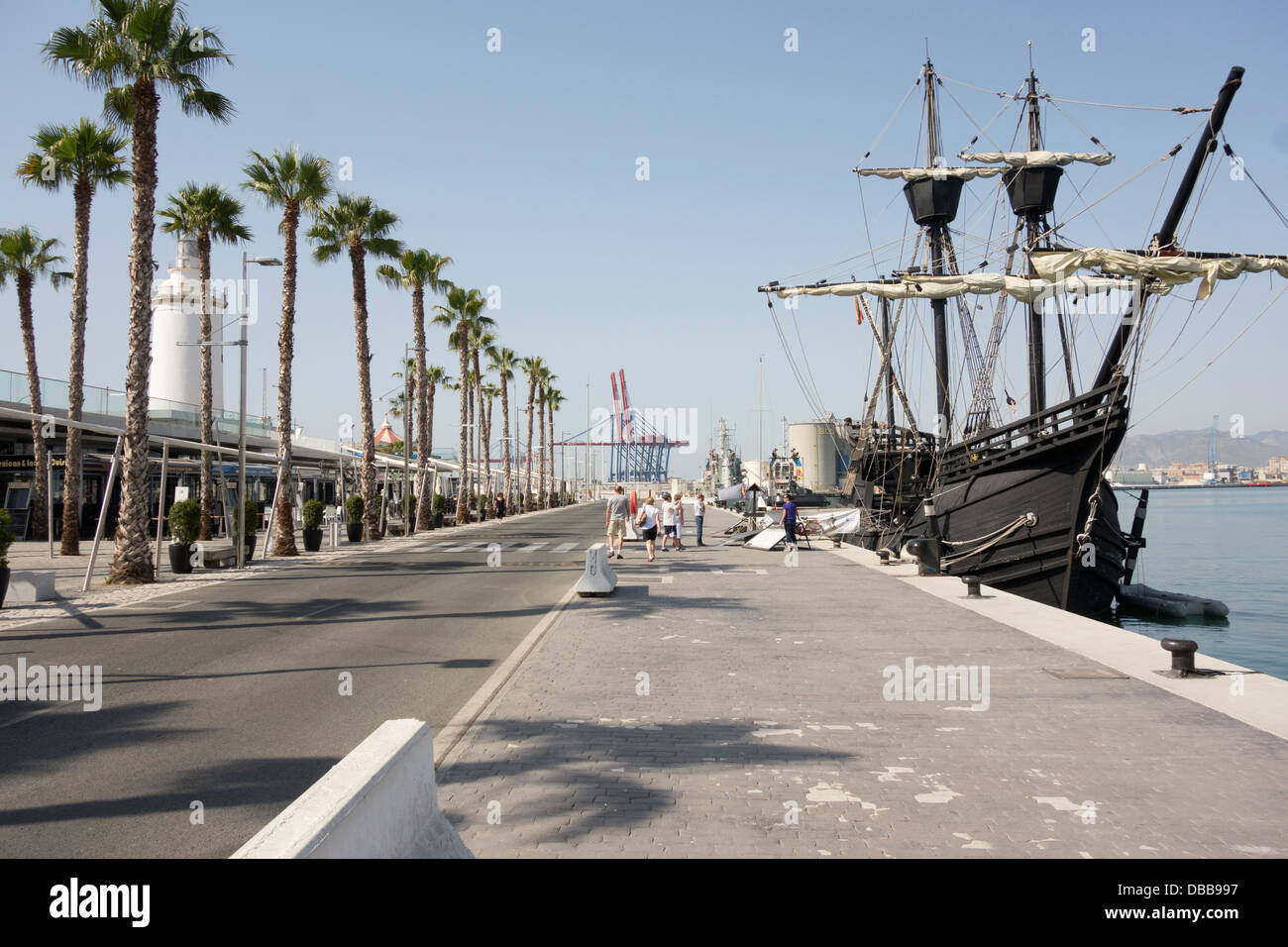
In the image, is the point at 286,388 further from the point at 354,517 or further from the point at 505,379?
the point at 505,379

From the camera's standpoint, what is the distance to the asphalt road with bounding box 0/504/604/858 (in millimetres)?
5250

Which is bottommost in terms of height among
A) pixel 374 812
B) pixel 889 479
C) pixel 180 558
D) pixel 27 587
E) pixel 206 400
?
pixel 27 587

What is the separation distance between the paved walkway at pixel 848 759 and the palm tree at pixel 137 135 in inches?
470

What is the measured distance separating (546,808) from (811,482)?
99.6 metres

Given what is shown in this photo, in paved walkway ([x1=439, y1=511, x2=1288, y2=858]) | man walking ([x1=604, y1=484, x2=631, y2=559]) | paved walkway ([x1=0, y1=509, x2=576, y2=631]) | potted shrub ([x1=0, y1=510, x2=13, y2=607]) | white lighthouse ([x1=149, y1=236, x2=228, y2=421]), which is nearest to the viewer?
paved walkway ([x1=439, y1=511, x2=1288, y2=858])

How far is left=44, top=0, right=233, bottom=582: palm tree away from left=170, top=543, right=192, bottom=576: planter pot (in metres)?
1.83

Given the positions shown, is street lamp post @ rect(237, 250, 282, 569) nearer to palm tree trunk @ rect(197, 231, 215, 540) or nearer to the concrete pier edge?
palm tree trunk @ rect(197, 231, 215, 540)

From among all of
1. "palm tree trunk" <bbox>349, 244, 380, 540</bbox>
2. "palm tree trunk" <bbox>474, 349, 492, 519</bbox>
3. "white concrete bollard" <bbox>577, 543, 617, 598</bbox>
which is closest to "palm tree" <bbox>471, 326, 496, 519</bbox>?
"palm tree trunk" <bbox>474, 349, 492, 519</bbox>

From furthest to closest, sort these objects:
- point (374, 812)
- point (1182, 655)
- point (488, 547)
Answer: point (488, 547) → point (1182, 655) → point (374, 812)

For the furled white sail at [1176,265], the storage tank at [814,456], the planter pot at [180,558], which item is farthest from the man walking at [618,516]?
the storage tank at [814,456]

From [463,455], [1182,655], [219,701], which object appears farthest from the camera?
[463,455]

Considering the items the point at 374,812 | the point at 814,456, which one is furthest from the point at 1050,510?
the point at 814,456

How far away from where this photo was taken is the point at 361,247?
33.8 meters

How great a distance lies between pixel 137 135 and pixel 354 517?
56.1 ft
